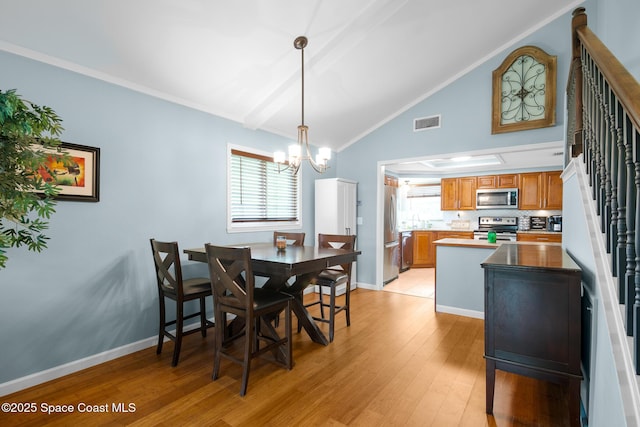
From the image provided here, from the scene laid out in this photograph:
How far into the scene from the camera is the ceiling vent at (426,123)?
4449mm

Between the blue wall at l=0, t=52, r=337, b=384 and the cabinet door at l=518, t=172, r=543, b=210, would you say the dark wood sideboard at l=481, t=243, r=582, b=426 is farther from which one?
the cabinet door at l=518, t=172, r=543, b=210

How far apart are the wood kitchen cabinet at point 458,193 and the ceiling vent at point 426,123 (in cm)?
295

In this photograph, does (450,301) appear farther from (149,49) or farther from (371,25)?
(149,49)

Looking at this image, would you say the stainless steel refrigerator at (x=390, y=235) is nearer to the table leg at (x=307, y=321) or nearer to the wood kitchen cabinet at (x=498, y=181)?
the wood kitchen cabinet at (x=498, y=181)

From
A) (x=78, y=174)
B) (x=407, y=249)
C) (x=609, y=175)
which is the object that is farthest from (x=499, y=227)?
(x=78, y=174)

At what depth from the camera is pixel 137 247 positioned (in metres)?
2.95

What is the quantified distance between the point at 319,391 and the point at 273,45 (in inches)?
116

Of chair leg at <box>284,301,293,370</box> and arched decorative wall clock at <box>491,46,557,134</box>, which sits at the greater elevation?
arched decorative wall clock at <box>491,46,557,134</box>

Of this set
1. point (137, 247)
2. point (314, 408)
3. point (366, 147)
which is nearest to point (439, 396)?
point (314, 408)

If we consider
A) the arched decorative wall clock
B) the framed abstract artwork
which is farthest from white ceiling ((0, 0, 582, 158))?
the framed abstract artwork

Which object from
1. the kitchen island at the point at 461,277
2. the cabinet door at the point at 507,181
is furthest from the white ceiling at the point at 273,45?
the cabinet door at the point at 507,181

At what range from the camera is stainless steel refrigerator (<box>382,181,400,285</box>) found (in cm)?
530

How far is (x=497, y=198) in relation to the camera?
6480 mm

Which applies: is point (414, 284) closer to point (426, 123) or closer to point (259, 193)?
point (426, 123)
